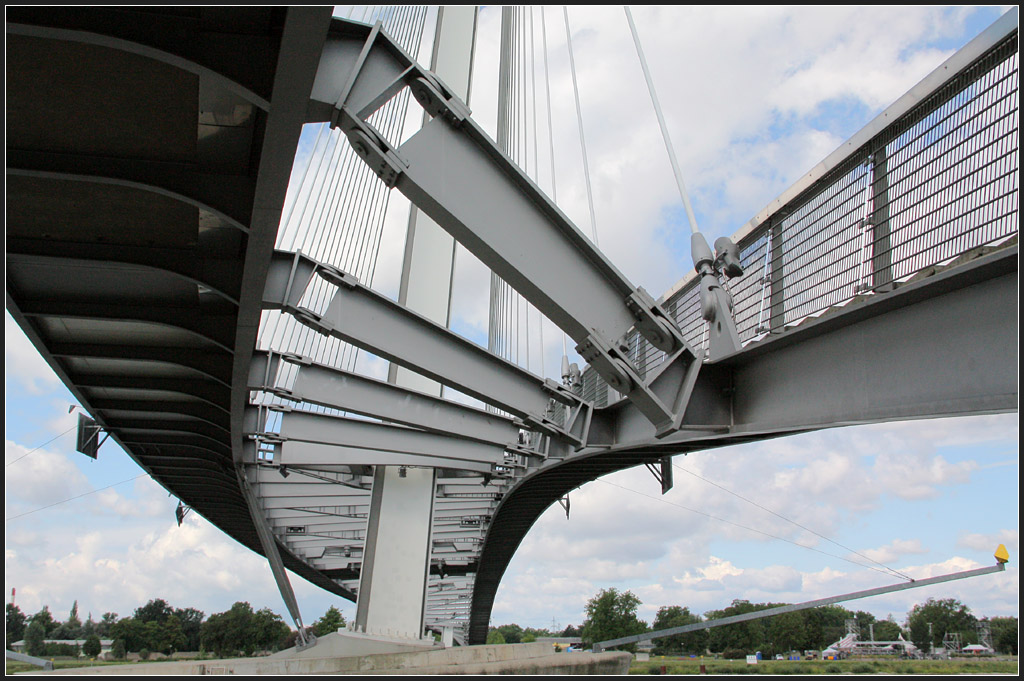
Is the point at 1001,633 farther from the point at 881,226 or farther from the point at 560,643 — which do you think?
the point at 881,226

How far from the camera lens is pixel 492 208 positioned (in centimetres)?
748

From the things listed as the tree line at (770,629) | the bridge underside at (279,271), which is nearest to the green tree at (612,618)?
the tree line at (770,629)

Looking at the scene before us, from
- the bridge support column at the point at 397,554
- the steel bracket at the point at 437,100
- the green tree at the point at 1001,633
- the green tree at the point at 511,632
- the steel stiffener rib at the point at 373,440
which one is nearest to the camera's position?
the steel bracket at the point at 437,100

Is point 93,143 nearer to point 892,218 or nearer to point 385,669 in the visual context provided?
point 892,218

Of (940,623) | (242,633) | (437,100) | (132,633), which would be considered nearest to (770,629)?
(940,623)

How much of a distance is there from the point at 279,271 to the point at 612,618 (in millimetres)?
75763

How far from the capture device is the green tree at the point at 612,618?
76.9 metres

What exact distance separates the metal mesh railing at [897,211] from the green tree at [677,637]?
81.4 meters

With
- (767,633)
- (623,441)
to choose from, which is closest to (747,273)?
(623,441)

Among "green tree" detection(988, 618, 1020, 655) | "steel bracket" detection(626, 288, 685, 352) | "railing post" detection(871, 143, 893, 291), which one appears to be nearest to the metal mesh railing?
"railing post" detection(871, 143, 893, 291)

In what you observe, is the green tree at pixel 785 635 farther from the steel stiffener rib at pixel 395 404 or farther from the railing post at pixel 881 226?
the railing post at pixel 881 226

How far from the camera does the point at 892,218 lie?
21.0ft

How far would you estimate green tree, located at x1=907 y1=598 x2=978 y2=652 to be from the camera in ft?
260

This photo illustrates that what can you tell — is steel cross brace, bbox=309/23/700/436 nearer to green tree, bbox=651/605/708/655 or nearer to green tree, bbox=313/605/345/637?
green tree, bbox=651/605/708/655
